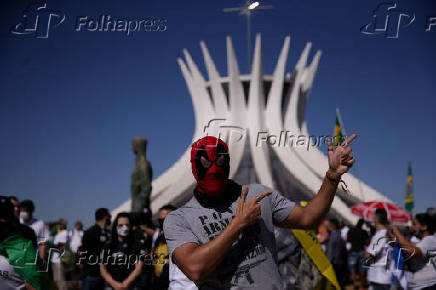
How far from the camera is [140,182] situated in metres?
12.0

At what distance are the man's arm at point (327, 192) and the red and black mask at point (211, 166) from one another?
292 mm

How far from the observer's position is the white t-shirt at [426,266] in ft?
11.1

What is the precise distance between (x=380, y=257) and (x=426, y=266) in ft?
3.33

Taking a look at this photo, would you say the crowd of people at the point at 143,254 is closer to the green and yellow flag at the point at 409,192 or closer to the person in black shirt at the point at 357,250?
the person in black shirt at the point at 357,250

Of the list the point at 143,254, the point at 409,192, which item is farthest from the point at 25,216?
the point at 409,192

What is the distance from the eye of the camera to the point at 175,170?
2111cm

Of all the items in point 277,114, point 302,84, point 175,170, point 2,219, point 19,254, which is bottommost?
point 19,254

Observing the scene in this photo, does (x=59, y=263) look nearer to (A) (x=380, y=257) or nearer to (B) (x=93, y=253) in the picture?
(B) (x=93, y=253)

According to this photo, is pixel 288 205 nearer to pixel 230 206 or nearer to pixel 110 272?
pixel 230 206

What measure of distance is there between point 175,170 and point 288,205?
19.6 meters

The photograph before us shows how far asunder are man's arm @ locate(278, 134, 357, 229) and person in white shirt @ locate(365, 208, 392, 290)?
2736 millimetres

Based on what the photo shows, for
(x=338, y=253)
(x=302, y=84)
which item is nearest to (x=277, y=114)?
(x=302, y=84)

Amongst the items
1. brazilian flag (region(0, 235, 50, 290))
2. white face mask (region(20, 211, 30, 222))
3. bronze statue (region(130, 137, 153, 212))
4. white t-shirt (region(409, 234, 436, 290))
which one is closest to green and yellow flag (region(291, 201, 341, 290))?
white t-shirt (region(409, 234, 436, 290))

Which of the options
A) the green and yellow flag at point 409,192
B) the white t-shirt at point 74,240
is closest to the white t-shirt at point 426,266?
the white t-shirt at point 74,240
